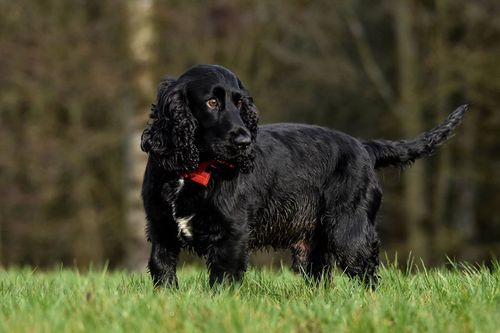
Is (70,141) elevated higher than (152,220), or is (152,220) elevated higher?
(152,220)

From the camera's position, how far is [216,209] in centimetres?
519

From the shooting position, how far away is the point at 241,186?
5395 millimetres

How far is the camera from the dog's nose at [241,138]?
5.06 m

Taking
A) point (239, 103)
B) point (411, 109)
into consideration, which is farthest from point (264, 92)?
point (239, 103)

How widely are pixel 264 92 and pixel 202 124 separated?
15.0 meters

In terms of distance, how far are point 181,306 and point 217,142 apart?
4.32ft

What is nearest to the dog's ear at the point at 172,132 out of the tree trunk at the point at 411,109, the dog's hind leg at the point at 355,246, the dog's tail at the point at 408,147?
the dog's hind leg at the point at 355,246

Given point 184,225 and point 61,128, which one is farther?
point 61,128

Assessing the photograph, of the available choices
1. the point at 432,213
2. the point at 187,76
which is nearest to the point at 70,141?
the point at 432,213

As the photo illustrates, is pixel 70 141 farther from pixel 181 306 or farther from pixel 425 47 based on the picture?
pixel 181 306

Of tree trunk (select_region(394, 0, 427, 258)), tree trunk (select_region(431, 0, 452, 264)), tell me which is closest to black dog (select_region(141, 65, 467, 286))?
tree trunk (select_region(431, 0, 452, 264))

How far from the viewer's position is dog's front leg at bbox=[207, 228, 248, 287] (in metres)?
5.16

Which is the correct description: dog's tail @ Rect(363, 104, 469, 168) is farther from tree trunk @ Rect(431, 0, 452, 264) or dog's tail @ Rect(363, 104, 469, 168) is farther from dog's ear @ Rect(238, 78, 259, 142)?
tree trunk @ Rect(431, 0, 452, 264)

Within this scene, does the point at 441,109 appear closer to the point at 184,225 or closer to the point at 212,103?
the point at 212,103
